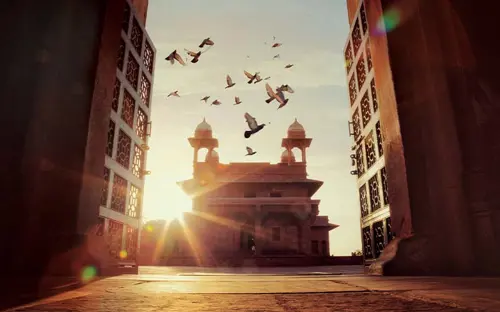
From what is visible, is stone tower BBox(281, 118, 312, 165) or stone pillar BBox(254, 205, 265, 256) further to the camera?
stone tower BBox(281, 118, 312, 165)

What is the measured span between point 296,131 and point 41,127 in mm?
20809

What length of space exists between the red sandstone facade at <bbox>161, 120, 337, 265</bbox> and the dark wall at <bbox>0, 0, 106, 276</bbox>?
1459 centimetres

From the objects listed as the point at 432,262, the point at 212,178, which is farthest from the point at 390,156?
the point at 212,178

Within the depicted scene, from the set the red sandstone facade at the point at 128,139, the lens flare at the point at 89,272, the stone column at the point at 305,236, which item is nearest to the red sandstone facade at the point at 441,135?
the lens flare at the point at 89,272

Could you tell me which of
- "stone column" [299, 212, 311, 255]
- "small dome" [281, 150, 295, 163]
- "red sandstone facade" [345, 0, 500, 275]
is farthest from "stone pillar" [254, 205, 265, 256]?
"red sandstone facade" [345, 0, 500, 275]

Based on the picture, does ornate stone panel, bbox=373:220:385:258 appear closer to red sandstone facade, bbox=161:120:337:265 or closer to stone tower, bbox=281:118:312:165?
red sandstone facade, bbox=161:120:337:265

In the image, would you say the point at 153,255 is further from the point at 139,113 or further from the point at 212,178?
the point at 139,113

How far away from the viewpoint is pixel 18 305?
1375 mm

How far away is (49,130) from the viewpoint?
10.3 ft

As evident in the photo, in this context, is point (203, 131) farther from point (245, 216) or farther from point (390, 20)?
point (390, 20)

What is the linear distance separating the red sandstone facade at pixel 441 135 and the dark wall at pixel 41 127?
330cm

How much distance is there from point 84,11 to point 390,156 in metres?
3.89

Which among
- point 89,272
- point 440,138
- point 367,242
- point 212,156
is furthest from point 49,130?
point 212,156

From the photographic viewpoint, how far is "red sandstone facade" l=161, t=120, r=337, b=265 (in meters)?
18.1
